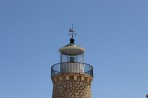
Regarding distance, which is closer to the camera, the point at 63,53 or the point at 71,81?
the point at 71,81

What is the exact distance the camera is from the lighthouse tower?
23.2m

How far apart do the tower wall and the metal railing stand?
0.33 metres

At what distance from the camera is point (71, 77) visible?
23.4 m

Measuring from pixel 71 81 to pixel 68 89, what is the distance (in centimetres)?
61

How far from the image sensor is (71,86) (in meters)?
23.3

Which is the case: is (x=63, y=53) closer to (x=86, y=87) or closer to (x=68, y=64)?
(x=68, y=64)

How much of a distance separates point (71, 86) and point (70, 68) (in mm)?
1301

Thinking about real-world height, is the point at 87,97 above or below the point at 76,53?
below

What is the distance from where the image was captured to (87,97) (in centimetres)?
2353

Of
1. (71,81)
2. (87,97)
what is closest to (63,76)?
(71,81)

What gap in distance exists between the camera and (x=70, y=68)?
77.9 feet

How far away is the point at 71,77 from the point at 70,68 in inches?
27.5

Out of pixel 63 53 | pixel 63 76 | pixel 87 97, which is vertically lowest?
pixel 87 97

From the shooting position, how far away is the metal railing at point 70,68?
23672 mm
